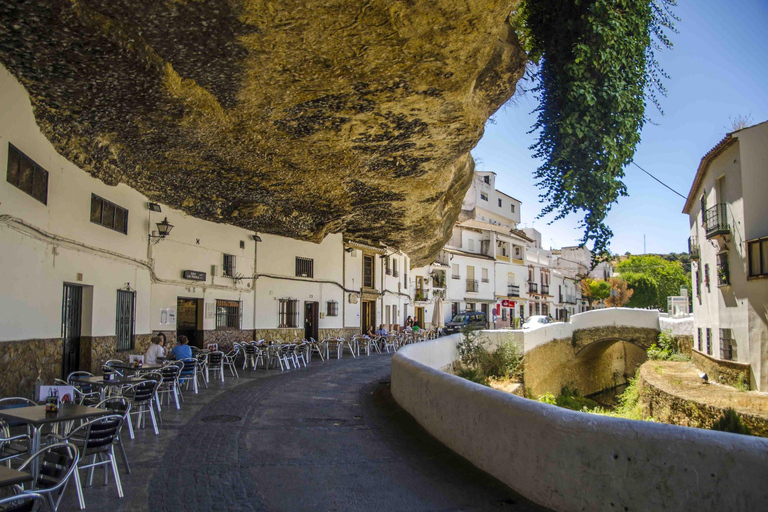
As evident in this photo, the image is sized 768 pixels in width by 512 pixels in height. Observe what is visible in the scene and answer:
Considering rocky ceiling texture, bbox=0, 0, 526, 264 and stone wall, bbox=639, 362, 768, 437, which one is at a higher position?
rocky ceiling texture, bbox=0, 0, 526, 264

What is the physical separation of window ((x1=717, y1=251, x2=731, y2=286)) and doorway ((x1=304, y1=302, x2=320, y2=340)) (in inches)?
574

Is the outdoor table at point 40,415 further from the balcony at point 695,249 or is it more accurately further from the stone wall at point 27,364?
the balcony at point 695,249

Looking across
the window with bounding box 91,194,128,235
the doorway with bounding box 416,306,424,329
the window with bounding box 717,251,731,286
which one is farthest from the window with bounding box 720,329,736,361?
the doorway with bounding box 416,306,424,329

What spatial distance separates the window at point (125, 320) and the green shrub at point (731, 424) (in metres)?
13.6

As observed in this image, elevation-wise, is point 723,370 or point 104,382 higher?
point 104,382

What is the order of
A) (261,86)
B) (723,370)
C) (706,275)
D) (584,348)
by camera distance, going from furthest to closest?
1. (584,348)
2. (706,275)
3. (723,370)
4. (261,86)

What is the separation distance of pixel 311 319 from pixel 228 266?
565 cm

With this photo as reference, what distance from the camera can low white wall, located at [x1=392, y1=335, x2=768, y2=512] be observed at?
3.28 m

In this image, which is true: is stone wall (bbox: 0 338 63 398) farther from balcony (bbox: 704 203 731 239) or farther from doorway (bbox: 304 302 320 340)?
balcony (bbox: 704 203 731 239)

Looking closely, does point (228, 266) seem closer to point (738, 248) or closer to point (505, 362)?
point (505, 362)

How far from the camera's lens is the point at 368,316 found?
26109 millimetres

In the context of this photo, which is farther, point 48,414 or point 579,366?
point 579,366

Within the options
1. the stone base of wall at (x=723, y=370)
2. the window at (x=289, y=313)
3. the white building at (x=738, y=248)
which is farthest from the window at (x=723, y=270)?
the window at (x=289, y=313)

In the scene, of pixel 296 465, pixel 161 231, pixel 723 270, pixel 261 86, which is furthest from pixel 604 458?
pixel 723 270
